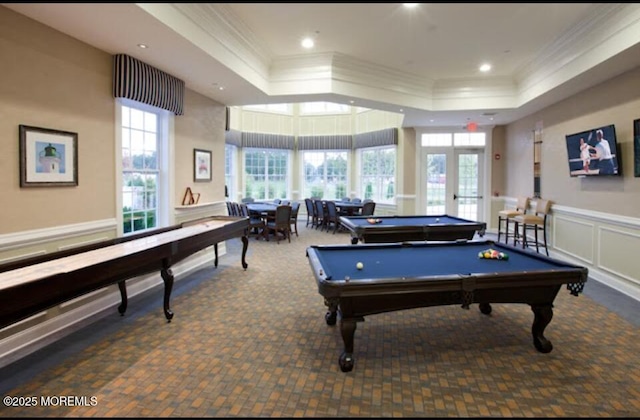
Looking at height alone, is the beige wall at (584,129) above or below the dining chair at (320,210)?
above

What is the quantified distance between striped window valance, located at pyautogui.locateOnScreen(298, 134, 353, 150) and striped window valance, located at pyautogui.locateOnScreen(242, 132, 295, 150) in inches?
14.7

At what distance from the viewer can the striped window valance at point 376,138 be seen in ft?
32.3

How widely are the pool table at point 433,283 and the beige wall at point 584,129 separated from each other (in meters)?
2.65

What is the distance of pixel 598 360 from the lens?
9.64 feet

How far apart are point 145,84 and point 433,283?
4099 millimetres

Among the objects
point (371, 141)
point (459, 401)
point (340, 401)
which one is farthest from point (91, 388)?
point (371, 141)

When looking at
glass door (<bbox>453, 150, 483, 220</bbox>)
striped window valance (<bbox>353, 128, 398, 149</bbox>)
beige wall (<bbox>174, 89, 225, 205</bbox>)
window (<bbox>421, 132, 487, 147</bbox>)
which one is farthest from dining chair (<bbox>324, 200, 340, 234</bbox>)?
beige wall (<bbox>174, 89, 225, 205</bbox>)

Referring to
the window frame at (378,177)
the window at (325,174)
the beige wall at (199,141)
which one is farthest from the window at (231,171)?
the beige wall at (199,141)

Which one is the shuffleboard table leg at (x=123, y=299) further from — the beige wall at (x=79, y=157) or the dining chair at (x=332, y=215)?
the dining chair at (x=332, y=215)

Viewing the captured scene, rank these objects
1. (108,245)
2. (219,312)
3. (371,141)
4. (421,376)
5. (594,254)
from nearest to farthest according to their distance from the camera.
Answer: (421,376) → (108,245) → (219,312) → (594,254) → (371,141)

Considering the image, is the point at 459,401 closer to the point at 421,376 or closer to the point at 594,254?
the point at 421,376

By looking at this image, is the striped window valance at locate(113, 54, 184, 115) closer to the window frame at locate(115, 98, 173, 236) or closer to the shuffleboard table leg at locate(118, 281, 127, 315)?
the window frame at locate(115, 98, 173, 236)

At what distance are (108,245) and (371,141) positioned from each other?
828 centimetres

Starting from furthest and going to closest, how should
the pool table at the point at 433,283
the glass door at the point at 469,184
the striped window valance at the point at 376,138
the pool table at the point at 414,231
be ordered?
the striped window valance at the point at 376,138
the glass door at the point at 469,184
the pool table at the point at 414,231
the pool table at the point at 433,283
